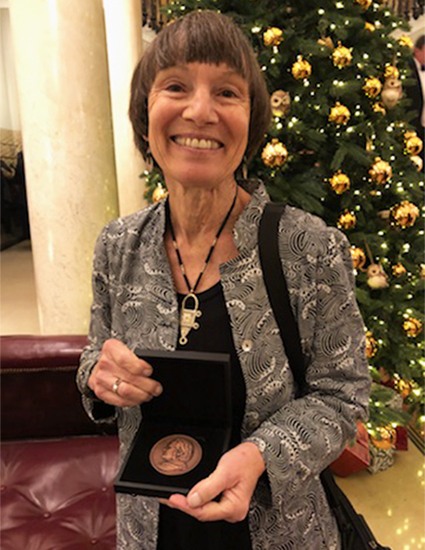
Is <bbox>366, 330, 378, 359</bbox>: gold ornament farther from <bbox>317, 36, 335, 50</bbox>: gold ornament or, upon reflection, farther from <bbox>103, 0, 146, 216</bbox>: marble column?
<bbox>103, 0, 146, 216</bbox>: marble column

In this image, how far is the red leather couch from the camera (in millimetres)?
1632

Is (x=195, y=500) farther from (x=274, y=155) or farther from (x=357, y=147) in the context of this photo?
(x=357, y=147)

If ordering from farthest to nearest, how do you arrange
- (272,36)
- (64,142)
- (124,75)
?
(124,75)
(64,142)
(272,36)

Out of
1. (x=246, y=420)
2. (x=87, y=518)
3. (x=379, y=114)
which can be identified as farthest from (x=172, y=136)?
(x=379, y=114)

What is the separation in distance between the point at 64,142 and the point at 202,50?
198 cm

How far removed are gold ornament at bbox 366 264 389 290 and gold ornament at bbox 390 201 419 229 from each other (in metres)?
0.24

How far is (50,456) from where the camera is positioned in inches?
76.5

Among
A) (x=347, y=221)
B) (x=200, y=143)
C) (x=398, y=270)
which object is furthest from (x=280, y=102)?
(x=200, y=143)

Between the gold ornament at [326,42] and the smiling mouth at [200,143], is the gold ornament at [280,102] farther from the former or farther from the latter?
the smiling mouth at [200,143]

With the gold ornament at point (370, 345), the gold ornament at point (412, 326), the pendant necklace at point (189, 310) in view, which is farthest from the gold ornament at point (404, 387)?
the pendant necklace at point (189, 310)

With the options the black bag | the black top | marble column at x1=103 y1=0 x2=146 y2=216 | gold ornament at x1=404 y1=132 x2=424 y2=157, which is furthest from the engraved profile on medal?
marble column at x1=103 y1=0 x2=146 y2=216

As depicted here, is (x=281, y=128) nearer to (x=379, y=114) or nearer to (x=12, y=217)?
(x=379, y=114)

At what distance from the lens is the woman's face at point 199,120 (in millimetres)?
943

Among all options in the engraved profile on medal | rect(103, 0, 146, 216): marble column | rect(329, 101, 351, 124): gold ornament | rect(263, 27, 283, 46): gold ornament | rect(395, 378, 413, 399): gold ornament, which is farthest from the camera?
rect(103, 0, 146, 216): marble column
